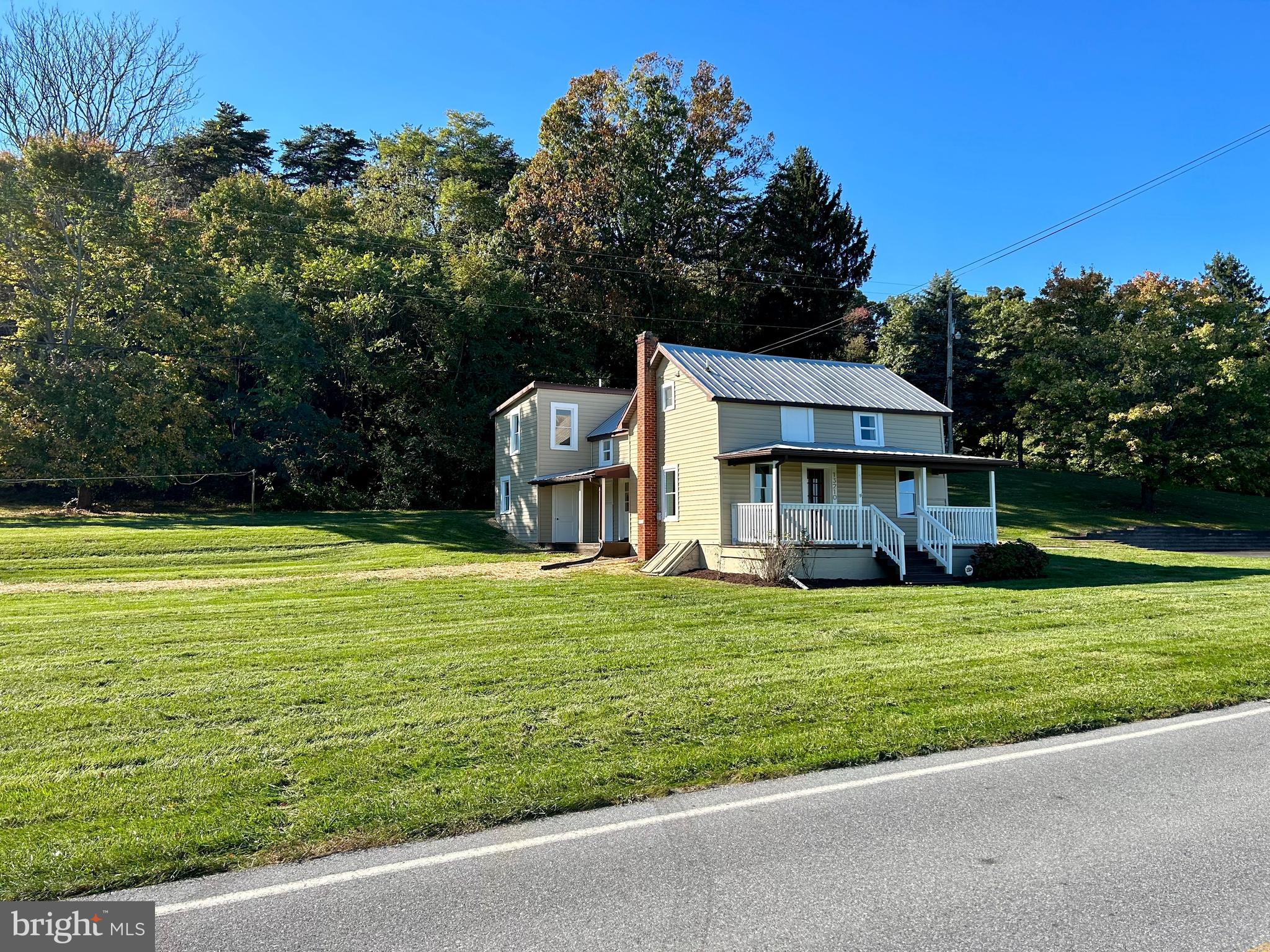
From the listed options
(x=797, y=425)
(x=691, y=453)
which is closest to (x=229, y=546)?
(x=691, y=453)

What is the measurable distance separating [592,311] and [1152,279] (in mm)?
31673

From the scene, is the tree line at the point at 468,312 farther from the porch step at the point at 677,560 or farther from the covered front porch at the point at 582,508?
the porch step at the point at 677,560

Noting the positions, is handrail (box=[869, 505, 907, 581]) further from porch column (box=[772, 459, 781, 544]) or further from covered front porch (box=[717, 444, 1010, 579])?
porch column (box=[772, 459, 781, 544])

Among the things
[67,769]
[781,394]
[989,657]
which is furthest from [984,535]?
[67,769]

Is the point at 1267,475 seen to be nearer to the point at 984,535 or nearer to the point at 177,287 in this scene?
the point at 984,535

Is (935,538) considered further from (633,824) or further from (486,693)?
(633,824)

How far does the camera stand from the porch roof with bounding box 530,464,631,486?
2584 centimetres

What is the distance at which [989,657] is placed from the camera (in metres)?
9.49

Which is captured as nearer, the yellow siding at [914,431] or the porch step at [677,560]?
the porch step at [677,560]

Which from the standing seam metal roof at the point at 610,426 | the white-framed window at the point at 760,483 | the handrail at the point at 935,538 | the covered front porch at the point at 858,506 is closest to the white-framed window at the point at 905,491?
the covered front porch at the point at 858,506

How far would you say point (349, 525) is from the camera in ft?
95.7

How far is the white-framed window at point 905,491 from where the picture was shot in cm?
2378

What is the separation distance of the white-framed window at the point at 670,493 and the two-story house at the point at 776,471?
51mm

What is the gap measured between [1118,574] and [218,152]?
54926mm
